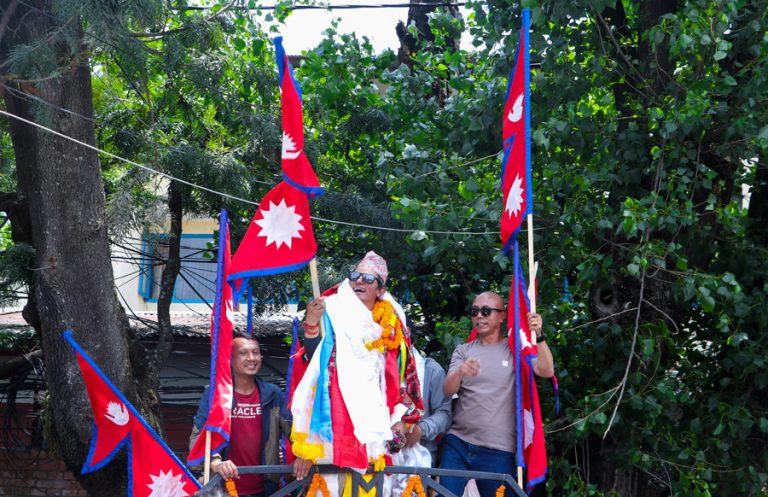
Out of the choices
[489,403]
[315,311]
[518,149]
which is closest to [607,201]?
[518,149]

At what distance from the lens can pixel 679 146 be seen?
6.28 metres

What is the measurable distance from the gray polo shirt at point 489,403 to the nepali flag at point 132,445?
1602 millimetres

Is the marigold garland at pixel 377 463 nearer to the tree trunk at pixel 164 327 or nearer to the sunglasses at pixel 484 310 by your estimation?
the sunglasses at pixel 484 310

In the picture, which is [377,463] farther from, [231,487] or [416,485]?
[231,487]

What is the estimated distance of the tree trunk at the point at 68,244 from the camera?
268 inches

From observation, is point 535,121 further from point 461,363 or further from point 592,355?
point 461,363

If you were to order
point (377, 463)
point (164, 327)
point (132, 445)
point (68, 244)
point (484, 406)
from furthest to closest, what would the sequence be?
point (164, 327)
point (68, 244)
point (132, 445)
point (484, 406)
point (377, 463)

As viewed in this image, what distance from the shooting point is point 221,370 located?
5387mm

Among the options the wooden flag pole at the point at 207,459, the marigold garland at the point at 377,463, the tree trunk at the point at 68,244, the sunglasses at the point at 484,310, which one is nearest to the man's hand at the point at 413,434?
the marigold garland at the point at 377,463

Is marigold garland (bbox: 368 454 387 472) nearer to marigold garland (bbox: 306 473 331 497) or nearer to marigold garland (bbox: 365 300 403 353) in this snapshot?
marigold garland (bbox: 306 473 331 497)

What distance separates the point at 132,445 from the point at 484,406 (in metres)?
2.18

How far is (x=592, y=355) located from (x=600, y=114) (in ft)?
5.55

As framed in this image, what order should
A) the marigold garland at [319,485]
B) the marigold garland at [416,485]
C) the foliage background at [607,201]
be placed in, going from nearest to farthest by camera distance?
the marigold garland at [319,485]
the marigold garland at [416,485]
the foliage background at [607,201]

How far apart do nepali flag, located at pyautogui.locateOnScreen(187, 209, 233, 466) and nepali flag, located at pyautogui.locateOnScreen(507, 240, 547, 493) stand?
1612 millimetres
